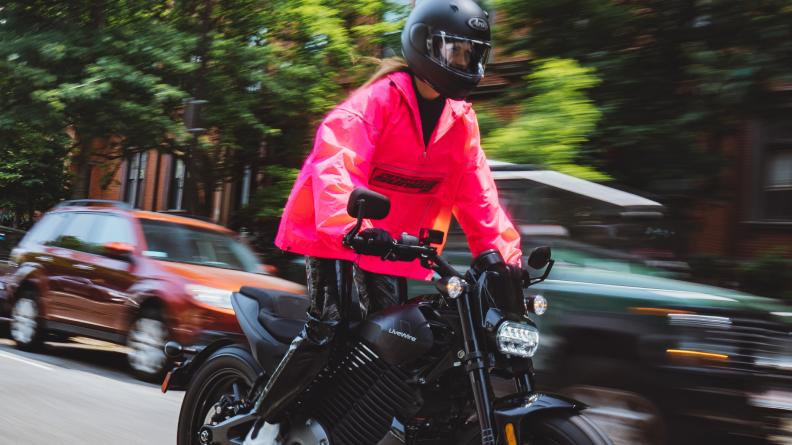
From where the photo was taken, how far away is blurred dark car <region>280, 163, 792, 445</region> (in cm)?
538

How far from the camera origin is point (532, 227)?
22.0ft

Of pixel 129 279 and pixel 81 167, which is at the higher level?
pixel 129 279

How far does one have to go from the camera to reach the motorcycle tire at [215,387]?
3.96 metres

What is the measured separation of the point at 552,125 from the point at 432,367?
616 centimetres

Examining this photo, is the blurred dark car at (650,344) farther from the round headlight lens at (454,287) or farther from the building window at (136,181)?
the building window at (136,181)

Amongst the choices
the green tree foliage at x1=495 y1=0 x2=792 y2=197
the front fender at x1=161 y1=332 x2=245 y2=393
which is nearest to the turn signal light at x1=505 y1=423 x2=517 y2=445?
the front fender at x1=161 y1=332 x2=245 y2=393

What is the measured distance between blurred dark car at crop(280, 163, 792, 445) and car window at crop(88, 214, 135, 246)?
15.6 feet

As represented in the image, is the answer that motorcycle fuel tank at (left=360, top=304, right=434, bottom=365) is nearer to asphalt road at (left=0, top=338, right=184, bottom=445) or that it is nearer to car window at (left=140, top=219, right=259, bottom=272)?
asphalt road at (left=0, top=338, right=184, bottom=445)

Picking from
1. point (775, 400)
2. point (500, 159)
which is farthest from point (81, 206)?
point (775, 400)

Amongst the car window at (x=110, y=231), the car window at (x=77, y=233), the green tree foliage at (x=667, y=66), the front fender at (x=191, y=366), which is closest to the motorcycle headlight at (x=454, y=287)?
the front fender at (x=191, y=366)

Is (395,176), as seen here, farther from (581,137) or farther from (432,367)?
(581,137)

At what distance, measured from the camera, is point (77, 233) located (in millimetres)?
10539

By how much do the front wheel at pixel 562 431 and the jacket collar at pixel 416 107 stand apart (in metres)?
1.13

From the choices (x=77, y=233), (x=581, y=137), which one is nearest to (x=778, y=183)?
(x=581, y=137)
